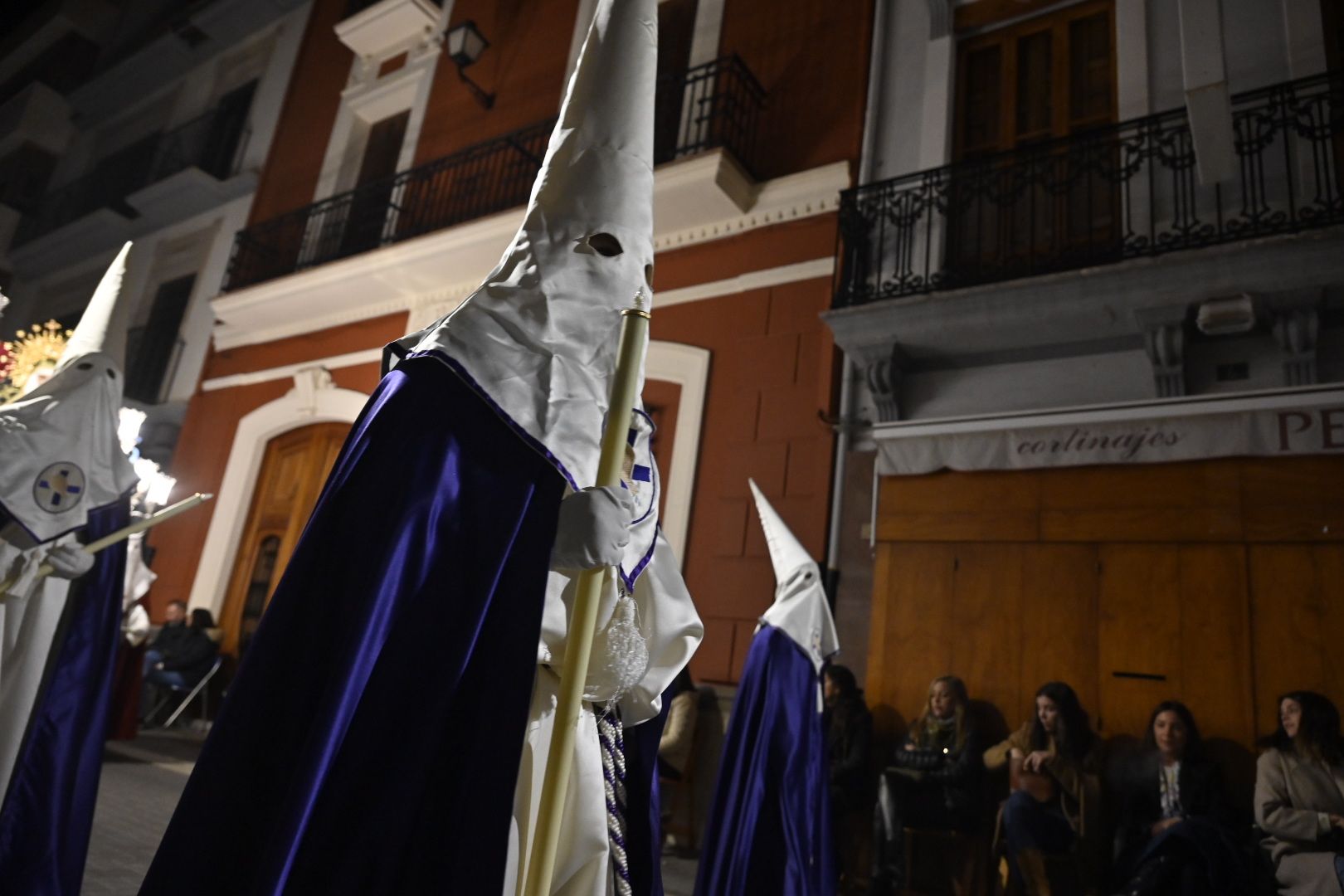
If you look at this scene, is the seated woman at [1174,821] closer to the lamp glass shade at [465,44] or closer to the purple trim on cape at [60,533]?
the purple trim on cape at [60,533]

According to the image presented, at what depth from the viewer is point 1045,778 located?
4.76 metres

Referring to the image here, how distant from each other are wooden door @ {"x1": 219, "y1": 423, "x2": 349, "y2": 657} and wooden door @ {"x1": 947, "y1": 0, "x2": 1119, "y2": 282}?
21.9 ft

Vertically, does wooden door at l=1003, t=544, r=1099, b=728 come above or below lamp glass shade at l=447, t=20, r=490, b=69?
below

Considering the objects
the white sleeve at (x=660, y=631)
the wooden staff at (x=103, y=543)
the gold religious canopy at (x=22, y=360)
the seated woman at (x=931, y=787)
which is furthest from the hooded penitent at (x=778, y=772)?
the gold religious canopy at (x=22, y=360)

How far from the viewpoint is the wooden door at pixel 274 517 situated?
9859mm

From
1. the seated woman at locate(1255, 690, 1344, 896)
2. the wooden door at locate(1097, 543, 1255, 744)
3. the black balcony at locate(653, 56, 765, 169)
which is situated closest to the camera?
the seated woman at locate(1255, 690, 1344, 896)

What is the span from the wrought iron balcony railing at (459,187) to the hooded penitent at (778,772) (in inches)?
A: 164

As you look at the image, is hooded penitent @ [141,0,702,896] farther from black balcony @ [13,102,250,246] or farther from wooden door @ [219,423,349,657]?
black balcony @ [13,102,250,246]

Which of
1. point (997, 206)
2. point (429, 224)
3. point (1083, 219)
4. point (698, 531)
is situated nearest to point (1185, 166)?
point (1083, 219)

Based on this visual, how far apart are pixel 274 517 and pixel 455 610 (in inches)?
382

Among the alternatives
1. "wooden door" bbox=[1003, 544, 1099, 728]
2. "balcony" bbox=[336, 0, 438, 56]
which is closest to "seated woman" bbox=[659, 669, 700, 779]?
"wooden door" bbox=[1003, 544, 1099, 728]

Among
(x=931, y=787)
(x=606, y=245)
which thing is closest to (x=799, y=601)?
(x=931, y=787)

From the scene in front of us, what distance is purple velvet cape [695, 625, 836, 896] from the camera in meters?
4.13

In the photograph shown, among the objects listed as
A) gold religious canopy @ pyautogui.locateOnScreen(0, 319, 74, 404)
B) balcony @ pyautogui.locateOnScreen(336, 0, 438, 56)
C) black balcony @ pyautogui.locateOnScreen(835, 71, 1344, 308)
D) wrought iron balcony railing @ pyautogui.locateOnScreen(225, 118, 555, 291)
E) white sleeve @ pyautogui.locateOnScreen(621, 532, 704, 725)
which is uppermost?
balcony @ pyautogui.locateOnScreen(336, 0, 438, 56)
